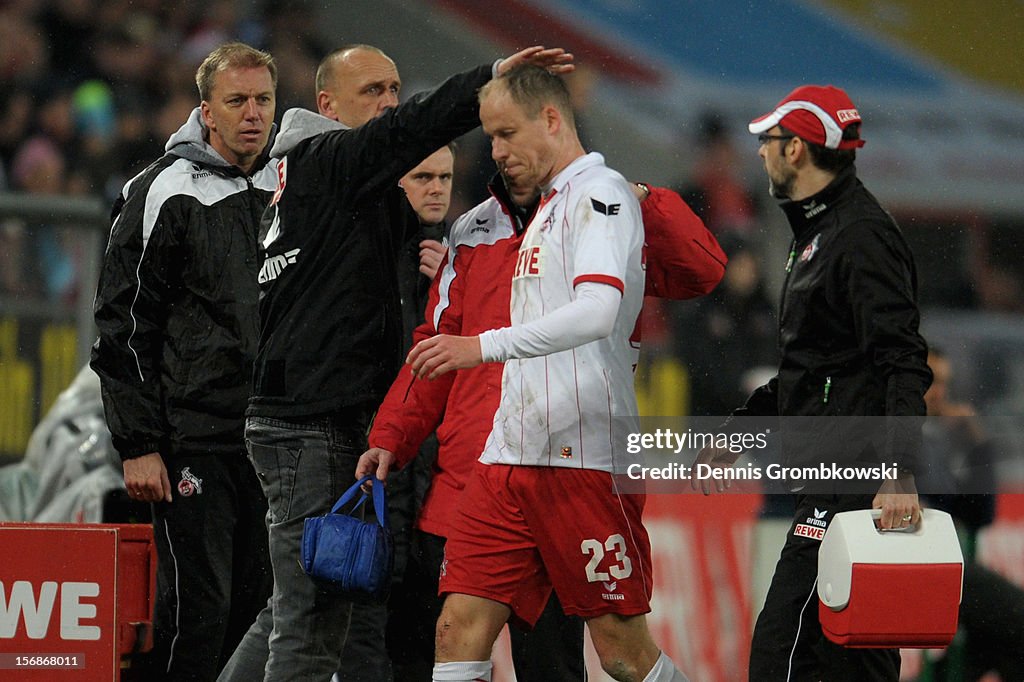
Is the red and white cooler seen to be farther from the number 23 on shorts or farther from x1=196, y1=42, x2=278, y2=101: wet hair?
x1=196, y1=42, x2=278, y2=101: wet hair

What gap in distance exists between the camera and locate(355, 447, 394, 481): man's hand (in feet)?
10.2

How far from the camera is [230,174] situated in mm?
3775

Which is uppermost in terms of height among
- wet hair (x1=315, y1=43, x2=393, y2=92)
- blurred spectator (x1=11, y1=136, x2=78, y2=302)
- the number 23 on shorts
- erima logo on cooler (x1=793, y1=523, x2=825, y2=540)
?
wet hair (x1=315, y1=43, x2=393, y2=92)

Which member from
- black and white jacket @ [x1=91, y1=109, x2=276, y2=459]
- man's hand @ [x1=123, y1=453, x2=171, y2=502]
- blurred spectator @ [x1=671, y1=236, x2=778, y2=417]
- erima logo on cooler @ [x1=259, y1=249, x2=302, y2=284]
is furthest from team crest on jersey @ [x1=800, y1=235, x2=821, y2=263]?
blurred spectator @ [x1=671, y1=236, x2=778, y2=417]

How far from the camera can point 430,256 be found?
11.9ft

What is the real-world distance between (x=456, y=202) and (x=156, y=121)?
163cm

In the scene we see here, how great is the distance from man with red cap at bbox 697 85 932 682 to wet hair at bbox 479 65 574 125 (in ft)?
2.03

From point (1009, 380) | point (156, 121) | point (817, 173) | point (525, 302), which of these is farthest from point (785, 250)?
point (525, 302)

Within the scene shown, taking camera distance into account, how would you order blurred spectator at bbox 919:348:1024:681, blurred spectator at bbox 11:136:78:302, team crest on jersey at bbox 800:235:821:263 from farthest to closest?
1. blurred spectator at bbox 11:136:78:302
2. blurred spectator at bbox 919:348:1024:681
3. team crest on jersey at bbox 800:235:821:263

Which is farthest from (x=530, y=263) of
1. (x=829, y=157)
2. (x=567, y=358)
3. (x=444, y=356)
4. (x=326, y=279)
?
(x=829, y=157)

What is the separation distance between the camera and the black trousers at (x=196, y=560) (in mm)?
3637

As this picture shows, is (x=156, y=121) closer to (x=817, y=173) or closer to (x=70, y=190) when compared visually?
(x=70, y=190)

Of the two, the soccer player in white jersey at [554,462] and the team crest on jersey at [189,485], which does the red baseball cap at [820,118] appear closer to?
the soccer player in white jersey at [554,462]

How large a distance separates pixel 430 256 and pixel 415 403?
0.55m
